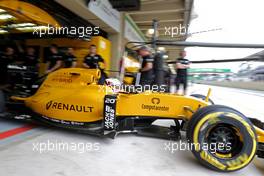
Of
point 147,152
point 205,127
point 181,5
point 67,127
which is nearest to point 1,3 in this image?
point 67,127

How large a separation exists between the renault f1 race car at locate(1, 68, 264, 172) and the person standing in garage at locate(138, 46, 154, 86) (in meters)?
0.57

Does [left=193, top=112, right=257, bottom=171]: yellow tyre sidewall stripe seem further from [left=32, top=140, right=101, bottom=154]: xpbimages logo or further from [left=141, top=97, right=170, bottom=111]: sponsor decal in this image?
[left=32, top=140, right=101, bottom=154]: xpbimages logo

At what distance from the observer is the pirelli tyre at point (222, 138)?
2271 mm

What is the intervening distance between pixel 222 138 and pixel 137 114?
44.2 inches

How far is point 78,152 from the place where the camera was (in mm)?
2611

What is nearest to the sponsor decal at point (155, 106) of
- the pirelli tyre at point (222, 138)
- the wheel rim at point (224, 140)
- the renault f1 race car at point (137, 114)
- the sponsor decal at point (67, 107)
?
the renault f1 race car at point (137, 114)

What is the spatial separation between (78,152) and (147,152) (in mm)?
820

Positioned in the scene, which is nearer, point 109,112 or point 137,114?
point 109,112

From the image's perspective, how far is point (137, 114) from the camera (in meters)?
3.08

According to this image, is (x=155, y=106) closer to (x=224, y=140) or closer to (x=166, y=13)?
(x=224, y=140)

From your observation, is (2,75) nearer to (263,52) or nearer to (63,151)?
(63,151)

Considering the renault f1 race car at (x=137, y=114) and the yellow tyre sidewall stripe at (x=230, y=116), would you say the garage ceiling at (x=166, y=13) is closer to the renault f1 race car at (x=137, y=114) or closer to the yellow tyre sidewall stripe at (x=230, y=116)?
the renault f1 race car at (x=137, y=114)

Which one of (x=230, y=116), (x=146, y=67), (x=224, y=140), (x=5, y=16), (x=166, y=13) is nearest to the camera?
(x=230, y=116)

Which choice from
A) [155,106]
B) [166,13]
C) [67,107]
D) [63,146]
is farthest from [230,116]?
[166,13]
